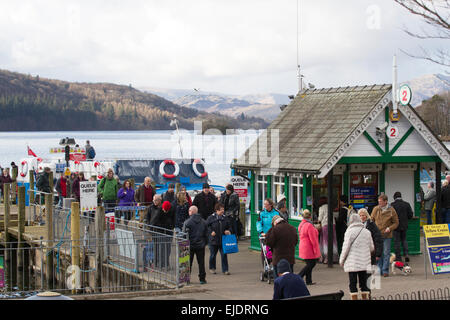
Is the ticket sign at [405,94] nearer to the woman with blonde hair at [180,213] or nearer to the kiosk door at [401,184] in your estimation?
the kiosk door at [401,184]

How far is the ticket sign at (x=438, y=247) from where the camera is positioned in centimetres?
1574

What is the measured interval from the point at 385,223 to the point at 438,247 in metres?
1.30

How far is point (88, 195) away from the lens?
20172 millimetres

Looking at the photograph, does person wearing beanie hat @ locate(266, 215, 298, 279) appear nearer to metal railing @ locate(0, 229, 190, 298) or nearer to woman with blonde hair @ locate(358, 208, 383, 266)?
woman with blonde hair @ locate(358, 208, 383, 266)

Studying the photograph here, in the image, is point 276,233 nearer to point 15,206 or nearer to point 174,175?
point 15,206

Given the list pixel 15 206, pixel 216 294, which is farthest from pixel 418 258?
pixel 15 206

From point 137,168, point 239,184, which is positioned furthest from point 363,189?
point 137,168

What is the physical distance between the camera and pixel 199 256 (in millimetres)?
16031

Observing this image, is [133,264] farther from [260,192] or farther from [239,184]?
[239,184]

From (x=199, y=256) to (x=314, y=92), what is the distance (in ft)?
25.2

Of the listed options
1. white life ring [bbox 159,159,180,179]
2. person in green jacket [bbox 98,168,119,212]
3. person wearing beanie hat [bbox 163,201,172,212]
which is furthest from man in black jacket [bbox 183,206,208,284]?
white life ring [bbox 159,159,180,179]

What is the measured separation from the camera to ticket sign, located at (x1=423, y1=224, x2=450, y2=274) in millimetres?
15742

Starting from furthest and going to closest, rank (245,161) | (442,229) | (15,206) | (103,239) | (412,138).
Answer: (15,206)
(245,161)
(412,138)
(103,239)
(442,229)

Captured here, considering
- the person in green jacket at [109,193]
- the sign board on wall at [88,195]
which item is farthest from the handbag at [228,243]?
the person in green jacket at [109,193]
